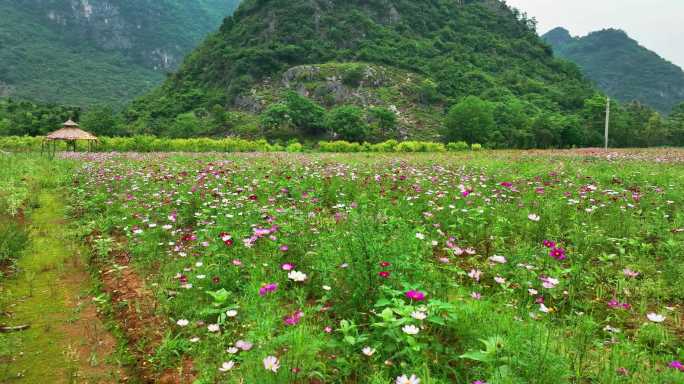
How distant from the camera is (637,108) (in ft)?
238

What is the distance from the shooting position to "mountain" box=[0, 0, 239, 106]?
4247 inches

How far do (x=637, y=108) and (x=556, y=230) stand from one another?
88570 millimetres

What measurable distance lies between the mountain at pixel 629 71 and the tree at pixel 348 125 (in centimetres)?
13113

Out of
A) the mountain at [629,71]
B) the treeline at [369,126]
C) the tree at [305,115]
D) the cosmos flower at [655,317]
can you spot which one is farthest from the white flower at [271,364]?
the mountain at [629,71]

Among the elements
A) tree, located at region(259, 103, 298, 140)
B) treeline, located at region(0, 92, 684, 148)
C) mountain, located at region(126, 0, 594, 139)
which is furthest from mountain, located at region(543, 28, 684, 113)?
tree, located at region(259, 103, 298, 140)

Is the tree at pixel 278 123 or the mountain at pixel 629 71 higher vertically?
the mountain at pixel 629 71

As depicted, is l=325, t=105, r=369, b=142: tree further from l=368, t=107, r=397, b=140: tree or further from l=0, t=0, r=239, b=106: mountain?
l=0, t=0, r=239, b=106: mountain

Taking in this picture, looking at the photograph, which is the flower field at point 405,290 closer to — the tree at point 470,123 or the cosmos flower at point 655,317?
the cosmos flower at point 655,317

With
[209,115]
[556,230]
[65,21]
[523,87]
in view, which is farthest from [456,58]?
[65,21]

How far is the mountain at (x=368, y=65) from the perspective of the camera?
72.5 metres

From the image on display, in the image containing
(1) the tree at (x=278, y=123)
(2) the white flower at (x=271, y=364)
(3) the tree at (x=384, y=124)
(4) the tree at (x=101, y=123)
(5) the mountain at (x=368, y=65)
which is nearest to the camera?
(2) the white flower at (x=271, y=364)

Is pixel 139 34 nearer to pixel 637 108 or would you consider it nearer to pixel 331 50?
pixel 331 50

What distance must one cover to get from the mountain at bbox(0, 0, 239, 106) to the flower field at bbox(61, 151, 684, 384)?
11535 centimetres

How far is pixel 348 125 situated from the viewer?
55.3 m
